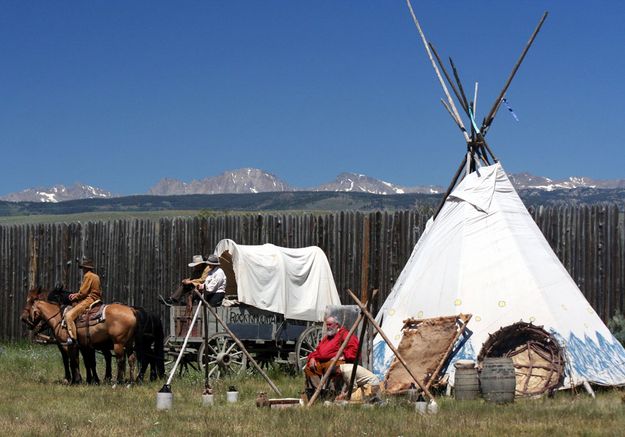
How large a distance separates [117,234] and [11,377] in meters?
6.21

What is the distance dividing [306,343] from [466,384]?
407cm

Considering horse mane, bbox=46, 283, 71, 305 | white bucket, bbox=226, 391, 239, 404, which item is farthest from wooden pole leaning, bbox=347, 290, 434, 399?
horse mane, bbox=46, 283, 71, 305

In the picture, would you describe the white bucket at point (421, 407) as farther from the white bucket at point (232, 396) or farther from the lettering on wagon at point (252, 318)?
the lettering on wagon at point (252, 318)

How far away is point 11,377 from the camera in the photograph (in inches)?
722

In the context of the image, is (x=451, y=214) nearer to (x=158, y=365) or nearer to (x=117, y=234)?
(x=158, y=365)

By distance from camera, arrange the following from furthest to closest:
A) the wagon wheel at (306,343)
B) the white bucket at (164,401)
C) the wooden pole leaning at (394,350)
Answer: the wagon wheel at (306,343) → the white bucket at (164,401) → the wooden pole leaning at (394,350)

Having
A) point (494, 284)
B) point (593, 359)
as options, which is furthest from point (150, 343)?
point (593, 359)

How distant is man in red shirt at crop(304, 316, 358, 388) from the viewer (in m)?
14.6

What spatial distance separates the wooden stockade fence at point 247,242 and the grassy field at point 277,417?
3641 mm

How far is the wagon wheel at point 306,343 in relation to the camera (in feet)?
57.8

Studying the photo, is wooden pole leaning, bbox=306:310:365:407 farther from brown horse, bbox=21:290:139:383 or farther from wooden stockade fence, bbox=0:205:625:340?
wooden stockade fence, bbox=0:205:625:340

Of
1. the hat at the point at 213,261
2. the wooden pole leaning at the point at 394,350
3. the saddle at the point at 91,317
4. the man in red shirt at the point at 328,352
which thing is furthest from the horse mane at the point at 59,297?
the wooden pole leaning at the point at 394,350

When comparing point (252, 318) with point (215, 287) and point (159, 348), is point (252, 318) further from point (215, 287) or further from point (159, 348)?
point (159, 348)

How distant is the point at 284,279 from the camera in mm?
18578
